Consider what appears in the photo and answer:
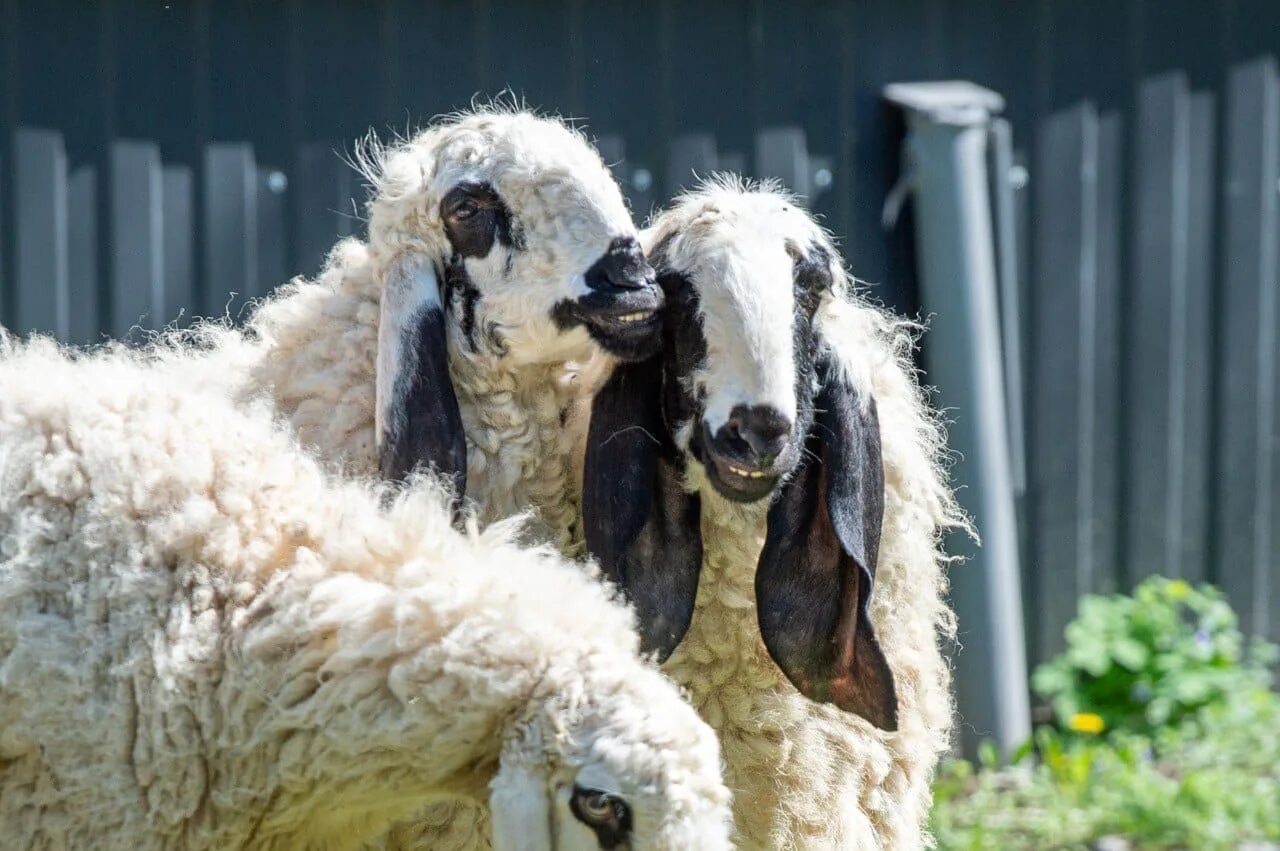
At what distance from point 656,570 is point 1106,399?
146 inches

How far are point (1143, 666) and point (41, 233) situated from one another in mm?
4208

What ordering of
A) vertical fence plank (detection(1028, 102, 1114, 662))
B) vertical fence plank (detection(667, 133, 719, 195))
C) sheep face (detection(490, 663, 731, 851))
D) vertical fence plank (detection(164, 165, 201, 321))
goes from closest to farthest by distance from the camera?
sheep face (detection(490, 663, 731, 851)) < vertical fence plank (detection(164, 165, 201, 321)) < vertical fence plank (detection(667, 133, 719, 195)) < vertical fence plank (detection(1028, 102, 1114, 662))

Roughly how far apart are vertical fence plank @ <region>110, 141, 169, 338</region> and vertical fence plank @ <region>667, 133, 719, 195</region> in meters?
1.74

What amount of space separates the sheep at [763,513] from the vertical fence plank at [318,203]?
2.48 m

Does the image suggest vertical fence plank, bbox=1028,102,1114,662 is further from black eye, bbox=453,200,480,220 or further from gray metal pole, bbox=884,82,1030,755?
black eye, bbox=453,200,480,220

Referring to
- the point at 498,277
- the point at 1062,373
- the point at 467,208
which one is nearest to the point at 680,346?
the point at 498,277

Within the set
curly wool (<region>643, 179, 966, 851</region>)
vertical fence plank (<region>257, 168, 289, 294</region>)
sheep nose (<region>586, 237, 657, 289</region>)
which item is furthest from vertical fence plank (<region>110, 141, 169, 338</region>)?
sheep nose (<region>586, 237, 657, 289</region>)

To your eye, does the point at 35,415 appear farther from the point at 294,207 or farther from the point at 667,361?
the point at 294,207

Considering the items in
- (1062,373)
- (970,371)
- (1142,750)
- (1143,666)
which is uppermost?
(970,371)

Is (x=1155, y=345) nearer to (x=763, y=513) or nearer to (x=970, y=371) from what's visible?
(x=970, y=371)

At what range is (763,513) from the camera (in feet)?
10.5

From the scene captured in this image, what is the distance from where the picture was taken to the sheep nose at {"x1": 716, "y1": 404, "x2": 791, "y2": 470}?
9.53ft

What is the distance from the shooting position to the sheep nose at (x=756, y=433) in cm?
290

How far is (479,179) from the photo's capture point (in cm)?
307
